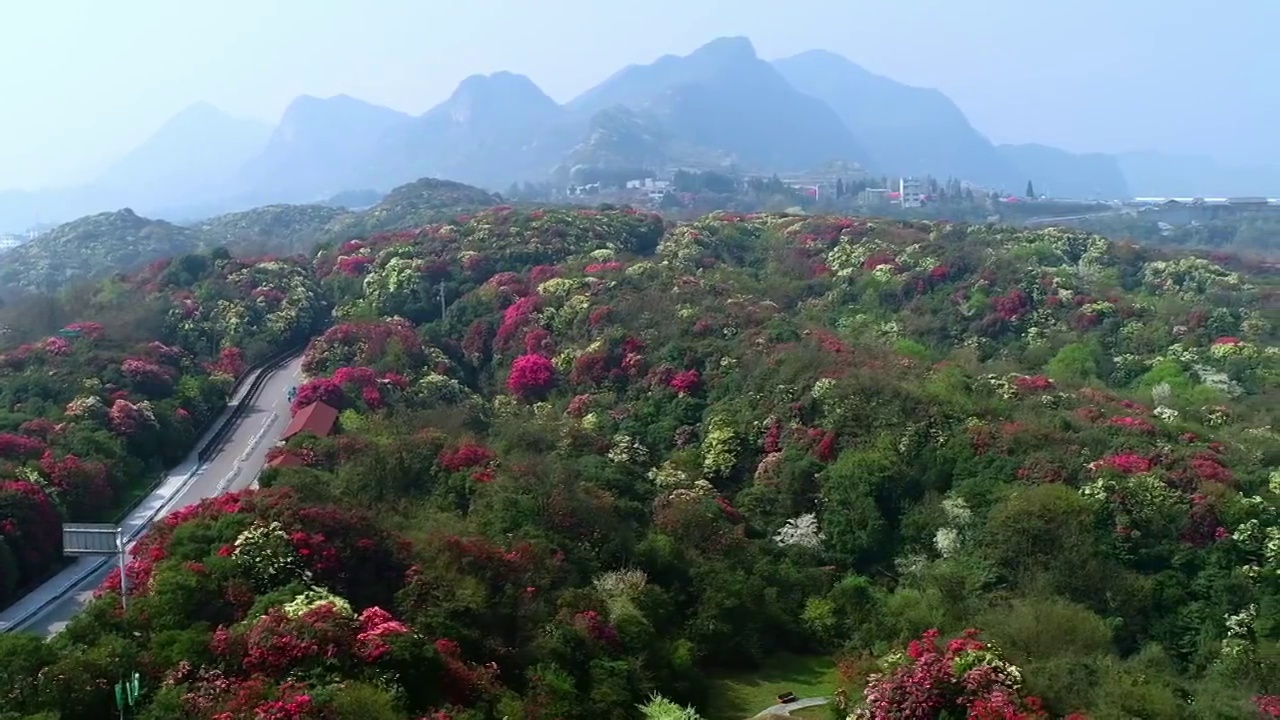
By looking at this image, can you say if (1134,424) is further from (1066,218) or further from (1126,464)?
(1066,218)

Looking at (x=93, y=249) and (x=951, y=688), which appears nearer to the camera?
(x=951, y=688)

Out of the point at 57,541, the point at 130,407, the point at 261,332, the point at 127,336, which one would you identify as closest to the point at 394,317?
the point at 261,332

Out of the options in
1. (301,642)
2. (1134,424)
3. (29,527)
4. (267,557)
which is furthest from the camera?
(1134,424)

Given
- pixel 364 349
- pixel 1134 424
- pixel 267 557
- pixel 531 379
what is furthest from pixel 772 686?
pixel 364 349

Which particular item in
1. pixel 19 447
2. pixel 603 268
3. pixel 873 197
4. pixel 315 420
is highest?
pixel 873 197

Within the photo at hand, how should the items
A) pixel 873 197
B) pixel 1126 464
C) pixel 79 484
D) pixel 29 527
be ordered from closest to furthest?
1. pixel 29 527
2. pixel 1126 464
3. pixel 79 484
4. pixel 873 197

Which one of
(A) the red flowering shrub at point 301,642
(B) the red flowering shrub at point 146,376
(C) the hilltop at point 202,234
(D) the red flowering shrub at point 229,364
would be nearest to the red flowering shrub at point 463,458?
(A) the red flowering shrub at point 301,642
